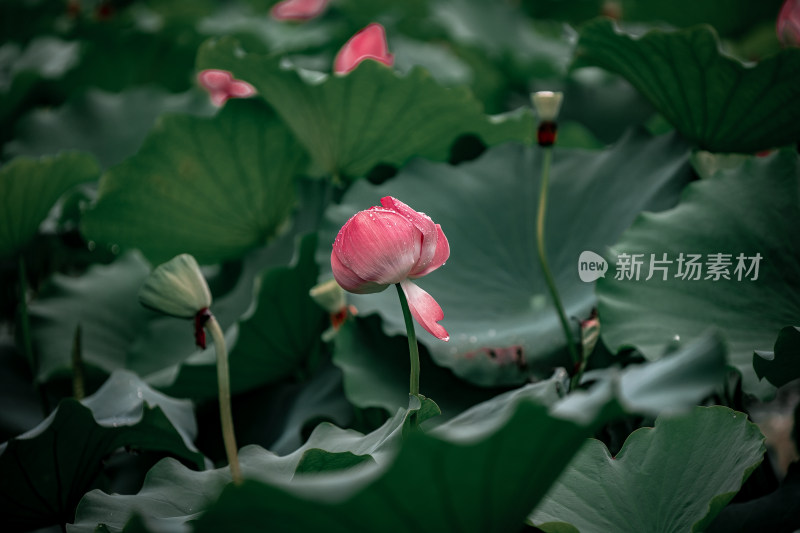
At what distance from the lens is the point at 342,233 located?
1.83 ft

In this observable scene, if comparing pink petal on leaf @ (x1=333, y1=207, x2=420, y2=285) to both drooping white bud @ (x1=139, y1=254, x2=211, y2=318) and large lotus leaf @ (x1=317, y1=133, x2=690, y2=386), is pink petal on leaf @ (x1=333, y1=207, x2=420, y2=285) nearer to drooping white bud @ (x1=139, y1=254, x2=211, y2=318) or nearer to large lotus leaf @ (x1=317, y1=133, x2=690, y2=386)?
drooping white bud @ (x1=139, y1=254, x2=211, y2=318)

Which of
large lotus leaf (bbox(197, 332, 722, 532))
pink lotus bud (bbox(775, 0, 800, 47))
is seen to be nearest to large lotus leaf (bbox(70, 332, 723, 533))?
large lotus leaf (bbox(197, 332, 722, 532))

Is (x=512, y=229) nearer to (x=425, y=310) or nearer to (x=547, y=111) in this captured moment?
(x=547, y=111)

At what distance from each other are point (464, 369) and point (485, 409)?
0.14 metres

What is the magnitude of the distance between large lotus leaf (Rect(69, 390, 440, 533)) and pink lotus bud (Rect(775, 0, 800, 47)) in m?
0.70

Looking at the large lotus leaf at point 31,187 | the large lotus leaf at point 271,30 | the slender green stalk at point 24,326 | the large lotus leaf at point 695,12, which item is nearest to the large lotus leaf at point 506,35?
the large lotus leaf at point 695,12

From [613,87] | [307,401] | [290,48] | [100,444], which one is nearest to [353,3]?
[290,48]

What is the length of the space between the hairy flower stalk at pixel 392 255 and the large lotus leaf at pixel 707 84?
1.30ft

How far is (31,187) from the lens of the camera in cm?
94

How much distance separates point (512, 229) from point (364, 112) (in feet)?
0.82

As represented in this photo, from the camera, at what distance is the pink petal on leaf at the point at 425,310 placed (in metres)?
0.57

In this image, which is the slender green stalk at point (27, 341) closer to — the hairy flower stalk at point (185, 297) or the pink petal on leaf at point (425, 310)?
the hairy flower stalk at point (185, 297)

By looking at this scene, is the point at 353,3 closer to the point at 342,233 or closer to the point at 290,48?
the point at 290,48

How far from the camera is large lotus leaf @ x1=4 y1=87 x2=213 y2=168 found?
4.32 ft
